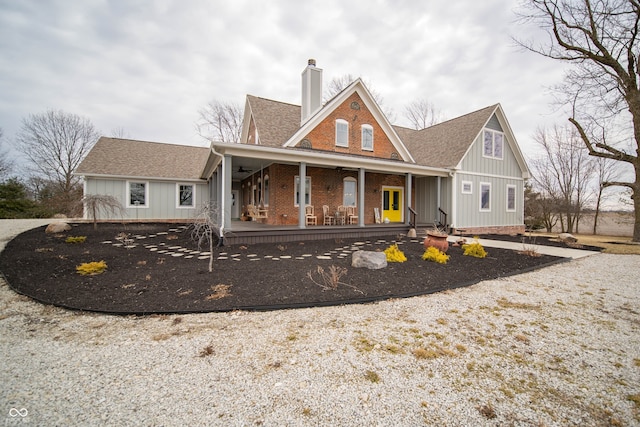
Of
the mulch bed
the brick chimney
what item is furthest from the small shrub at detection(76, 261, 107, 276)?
the brick chimney

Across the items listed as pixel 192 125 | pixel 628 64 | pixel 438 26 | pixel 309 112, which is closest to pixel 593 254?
pixel 438 26

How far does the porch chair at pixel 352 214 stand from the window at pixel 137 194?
11.8m

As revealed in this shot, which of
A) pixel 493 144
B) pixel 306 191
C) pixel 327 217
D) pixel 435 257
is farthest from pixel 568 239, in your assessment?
pixel 306 191

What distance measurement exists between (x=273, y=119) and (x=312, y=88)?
2428 millimetres

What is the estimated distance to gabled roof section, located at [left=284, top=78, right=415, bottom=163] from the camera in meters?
12.0

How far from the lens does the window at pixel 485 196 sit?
1473 centimetres

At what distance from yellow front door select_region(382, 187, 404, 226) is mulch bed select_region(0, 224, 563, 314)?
6193 mm

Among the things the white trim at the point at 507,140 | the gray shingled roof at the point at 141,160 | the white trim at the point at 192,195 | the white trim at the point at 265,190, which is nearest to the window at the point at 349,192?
the white trim at the point at 265,190

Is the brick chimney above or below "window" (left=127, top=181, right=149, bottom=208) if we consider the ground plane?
above

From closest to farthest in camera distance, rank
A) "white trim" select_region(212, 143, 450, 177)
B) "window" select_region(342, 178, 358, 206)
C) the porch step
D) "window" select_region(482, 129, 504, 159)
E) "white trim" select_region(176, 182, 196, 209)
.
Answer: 1. "white trim" select_region(212, 143, 450, 177)
2. the porch step
3. "window" select_region(342, 178, 358, 206)
4. "window" select_region(482, 129, 504, 159)
5. "white trim" select_region(176, 182, 196, 209)

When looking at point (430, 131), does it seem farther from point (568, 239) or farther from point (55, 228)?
point (55, 228)

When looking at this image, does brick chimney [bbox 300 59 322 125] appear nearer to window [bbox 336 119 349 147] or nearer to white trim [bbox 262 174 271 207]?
window [bbox 336 119 349 147]

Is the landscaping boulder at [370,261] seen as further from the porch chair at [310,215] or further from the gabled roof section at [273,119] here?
the gabled roof section at [273,119]

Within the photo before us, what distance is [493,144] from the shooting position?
1497cm
